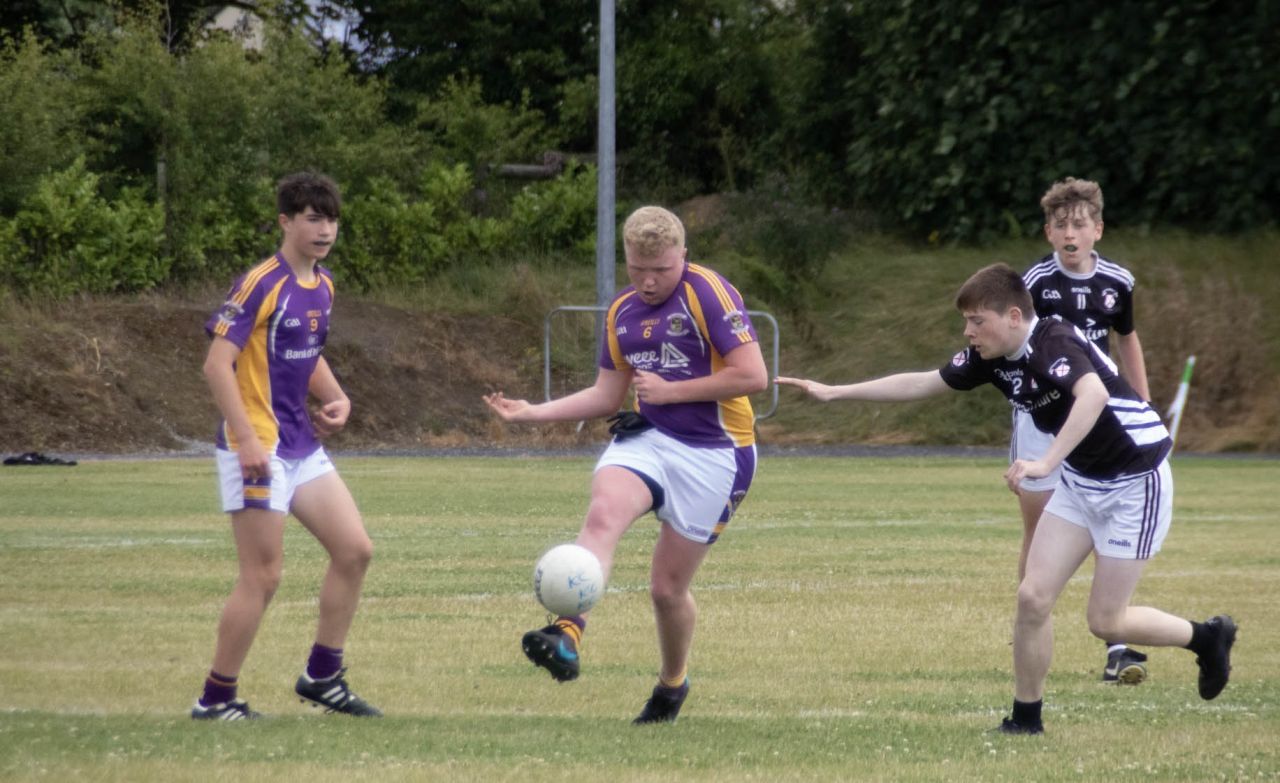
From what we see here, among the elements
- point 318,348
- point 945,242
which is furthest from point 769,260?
point 318,348

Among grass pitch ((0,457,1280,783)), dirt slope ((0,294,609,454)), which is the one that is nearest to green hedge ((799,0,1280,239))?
dirt slope ((0,294,609,454))

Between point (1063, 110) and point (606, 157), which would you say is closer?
point (606, 157)

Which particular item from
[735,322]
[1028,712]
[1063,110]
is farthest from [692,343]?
[1063,110]

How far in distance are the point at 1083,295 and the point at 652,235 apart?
3179 mm

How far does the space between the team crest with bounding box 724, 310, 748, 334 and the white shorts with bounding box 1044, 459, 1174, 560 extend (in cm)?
141

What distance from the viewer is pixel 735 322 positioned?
22.5ft

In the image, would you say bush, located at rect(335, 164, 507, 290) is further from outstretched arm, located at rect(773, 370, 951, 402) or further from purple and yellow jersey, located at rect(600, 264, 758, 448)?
purple and yellow jersey, located at rect(600, 264, 758, 448)

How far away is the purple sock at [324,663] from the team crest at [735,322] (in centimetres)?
207

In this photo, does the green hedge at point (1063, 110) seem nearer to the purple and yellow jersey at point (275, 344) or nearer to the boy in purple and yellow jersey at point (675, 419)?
the boy in purple and yellow jersey at point (675, 419)

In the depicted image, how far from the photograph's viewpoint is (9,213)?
2888cm

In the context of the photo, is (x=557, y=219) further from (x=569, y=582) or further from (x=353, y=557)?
(x=569, y=582)

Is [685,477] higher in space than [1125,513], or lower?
higher

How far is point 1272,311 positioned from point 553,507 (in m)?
14.5

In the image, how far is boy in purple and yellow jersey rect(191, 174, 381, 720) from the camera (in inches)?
267
